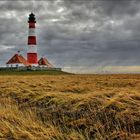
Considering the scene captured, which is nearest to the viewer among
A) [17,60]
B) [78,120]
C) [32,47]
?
[78,120]

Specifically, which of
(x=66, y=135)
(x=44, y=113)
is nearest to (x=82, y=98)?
(x=44, y=113)

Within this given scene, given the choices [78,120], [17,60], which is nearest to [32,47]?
[17,60]

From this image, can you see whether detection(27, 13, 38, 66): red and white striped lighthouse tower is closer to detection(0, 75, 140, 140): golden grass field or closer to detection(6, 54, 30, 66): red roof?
detection(6, 54, 30, 66): red roof

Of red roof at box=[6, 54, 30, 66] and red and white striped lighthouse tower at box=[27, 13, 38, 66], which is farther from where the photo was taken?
red roof at box=[6, 54, 30, 66]

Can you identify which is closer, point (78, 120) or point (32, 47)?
point (78, 120)

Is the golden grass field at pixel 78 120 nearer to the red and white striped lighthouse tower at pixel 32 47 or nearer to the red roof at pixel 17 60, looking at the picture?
the red and white striped lighthouse tower at pixel 32 47

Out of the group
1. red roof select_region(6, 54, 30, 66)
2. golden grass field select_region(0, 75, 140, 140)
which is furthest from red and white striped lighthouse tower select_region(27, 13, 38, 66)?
golden grass field select_region(0, 75, 140, 140)

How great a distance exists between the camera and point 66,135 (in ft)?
27.9

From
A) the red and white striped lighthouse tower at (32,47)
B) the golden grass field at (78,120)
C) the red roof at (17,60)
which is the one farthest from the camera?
the red roof at (17,60)

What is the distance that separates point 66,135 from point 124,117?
1.77m

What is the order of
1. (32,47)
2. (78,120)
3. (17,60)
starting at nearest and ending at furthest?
(78,120) < (32,47) < (17,60)

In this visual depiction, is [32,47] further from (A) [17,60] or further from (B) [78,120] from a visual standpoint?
(B) [78,120]

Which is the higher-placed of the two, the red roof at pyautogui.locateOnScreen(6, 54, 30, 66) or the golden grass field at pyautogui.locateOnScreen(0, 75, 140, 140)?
the red roof at pyautogui.locateOnScreen(6, 54, 30, 66)

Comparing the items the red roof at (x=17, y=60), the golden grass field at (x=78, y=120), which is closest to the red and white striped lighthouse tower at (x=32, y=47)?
the red roof at (x=17, y=60)
